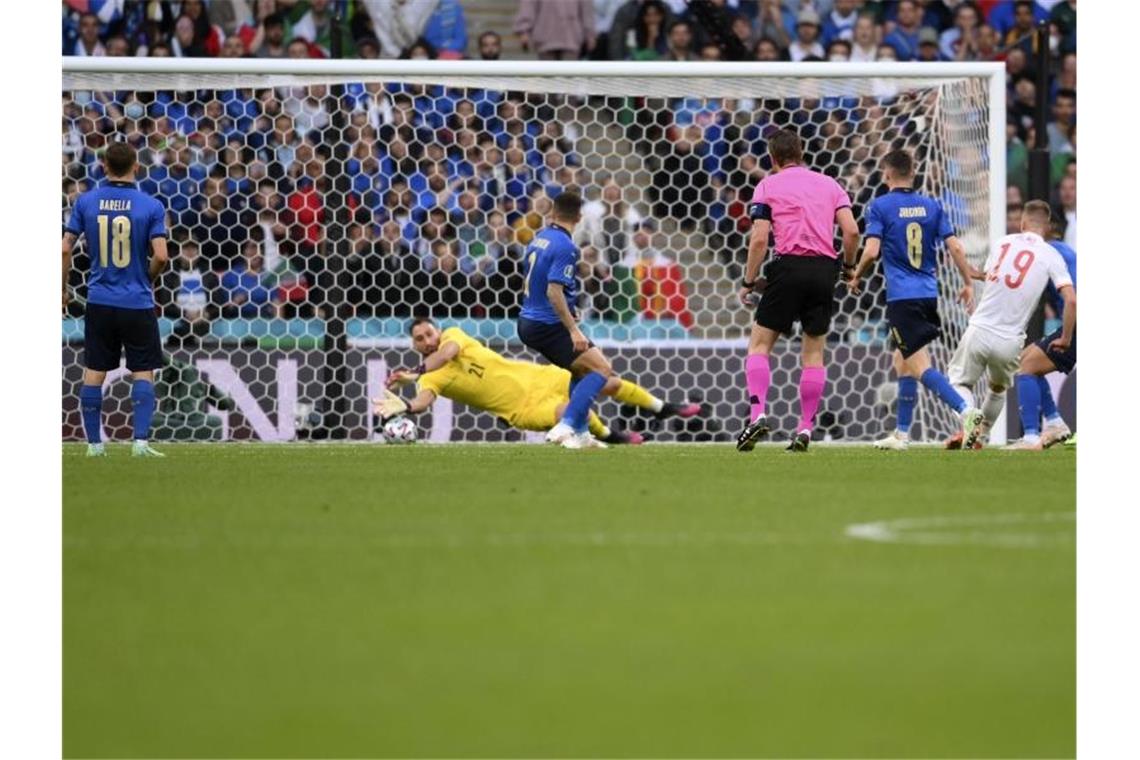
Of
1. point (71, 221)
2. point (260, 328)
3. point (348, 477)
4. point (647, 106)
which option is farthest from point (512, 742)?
point (647, 106)

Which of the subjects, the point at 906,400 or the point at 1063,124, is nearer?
the point at 906,400

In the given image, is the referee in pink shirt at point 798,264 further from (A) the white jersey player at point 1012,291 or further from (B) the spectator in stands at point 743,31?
(B) the spectator in stands at point 743,31

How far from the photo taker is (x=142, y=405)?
11.2 meters

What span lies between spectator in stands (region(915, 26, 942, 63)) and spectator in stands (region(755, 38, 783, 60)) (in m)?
Answer: 1.35

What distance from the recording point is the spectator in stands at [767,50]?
56.2ft

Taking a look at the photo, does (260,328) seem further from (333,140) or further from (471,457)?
(471,457)

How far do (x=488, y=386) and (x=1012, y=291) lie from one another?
11.8ft

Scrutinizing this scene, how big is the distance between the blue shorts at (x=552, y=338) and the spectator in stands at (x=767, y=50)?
5882 millimetres

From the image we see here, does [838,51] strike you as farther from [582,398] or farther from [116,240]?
[116,240]

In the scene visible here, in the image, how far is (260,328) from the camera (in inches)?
550

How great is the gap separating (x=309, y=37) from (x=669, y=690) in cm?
1346

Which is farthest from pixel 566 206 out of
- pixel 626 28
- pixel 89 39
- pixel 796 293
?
pixel 89 39

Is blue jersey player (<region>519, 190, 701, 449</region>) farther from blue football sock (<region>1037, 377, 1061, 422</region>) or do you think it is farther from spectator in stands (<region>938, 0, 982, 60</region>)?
spectator in stands (<region>938, 0, 982, 60</region>)

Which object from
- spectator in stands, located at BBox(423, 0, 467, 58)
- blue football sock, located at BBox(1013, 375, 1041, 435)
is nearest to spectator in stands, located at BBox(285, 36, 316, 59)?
spectator in stands, located at BBox(423, 0, 467, 58)
